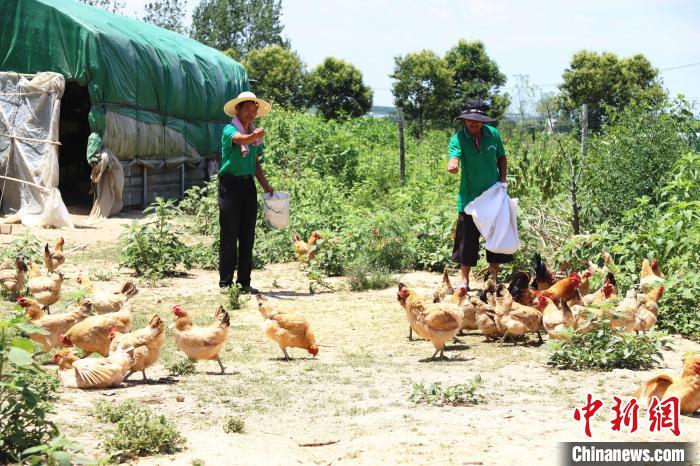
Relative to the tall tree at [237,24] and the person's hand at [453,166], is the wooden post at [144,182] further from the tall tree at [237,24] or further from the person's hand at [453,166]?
the tall tree at [237,24]

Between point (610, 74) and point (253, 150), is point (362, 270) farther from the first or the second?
point (610, 74)

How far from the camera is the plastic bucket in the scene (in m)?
10.2

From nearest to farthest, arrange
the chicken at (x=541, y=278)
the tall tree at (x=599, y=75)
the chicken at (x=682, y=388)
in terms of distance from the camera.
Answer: the chicken at (x=682, y=388) < the chicken at (x=541, y=278) < the tall tree at (x=599, y=75)

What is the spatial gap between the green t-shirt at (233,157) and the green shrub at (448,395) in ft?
14.3

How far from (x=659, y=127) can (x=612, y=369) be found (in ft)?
16.6

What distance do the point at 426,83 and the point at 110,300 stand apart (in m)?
31.9

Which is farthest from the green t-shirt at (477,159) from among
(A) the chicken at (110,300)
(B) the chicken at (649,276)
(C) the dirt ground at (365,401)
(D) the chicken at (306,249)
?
(A) the chicken at (110,300)

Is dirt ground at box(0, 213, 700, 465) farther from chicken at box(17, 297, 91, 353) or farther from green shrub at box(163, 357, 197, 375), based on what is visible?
chicken at box(17, 297, 91, 353)

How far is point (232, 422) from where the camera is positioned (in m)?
5.18

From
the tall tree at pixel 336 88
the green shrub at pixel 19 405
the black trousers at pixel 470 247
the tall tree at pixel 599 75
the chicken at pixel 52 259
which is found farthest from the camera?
the tall tree at pixel 336 88

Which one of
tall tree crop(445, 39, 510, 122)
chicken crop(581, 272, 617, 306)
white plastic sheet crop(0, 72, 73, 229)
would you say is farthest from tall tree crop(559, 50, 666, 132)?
chicken crop(581, 272, 617, 306)

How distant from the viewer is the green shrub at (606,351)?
6.57 metres

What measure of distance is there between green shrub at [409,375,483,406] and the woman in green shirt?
4077 millimetres

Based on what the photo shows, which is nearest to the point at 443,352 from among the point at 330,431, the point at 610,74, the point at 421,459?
the point at 330,431
